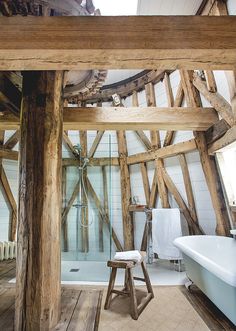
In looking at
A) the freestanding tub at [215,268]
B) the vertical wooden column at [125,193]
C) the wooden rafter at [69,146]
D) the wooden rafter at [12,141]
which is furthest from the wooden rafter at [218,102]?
the wooden rafter at [12,141]

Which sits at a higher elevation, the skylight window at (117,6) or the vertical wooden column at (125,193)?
the skylight window at (117,6)

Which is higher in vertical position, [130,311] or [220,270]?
[220,270]

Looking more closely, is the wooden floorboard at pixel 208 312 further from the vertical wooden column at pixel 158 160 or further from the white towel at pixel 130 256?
the vertical wooden column at pixel 158 160

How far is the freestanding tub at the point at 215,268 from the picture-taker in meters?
1.77

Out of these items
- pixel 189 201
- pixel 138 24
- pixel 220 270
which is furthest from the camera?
pixel 189 201

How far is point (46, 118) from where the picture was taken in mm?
2074

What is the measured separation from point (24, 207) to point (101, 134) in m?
3.42

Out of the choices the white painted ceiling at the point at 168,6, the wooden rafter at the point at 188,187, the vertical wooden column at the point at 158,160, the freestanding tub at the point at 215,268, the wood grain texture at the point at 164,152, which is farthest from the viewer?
the vertical wooden column at the point at 158,160

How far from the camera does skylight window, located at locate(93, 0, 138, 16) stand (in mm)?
2906

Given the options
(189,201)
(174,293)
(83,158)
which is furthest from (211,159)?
(83,158)

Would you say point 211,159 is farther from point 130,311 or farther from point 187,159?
point 130,311

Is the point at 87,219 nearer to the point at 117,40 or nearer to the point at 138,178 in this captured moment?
the point at 138,178

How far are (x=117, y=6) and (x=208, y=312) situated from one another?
3.82 metres

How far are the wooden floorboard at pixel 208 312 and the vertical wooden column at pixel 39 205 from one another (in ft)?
4.61
